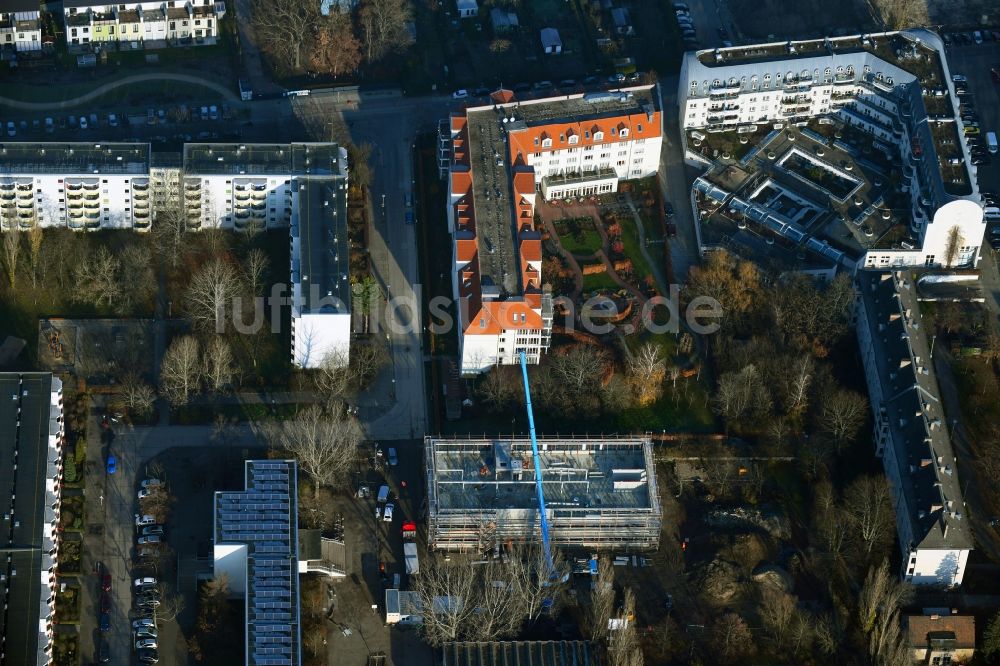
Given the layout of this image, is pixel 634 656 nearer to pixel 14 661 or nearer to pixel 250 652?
pixel 250 652

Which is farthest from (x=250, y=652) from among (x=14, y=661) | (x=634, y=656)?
(x=634, y=656)
